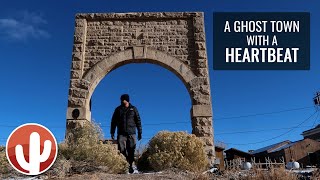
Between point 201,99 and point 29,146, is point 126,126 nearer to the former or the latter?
point 201,99

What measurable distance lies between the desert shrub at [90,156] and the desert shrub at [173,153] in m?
0.80

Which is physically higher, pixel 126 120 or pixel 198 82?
pixel 198 82

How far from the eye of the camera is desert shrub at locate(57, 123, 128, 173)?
8.98 m

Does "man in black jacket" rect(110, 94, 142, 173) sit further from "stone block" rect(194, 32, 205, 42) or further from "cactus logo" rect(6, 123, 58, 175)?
"cactus logo" rect(6, 123, 58, 175)

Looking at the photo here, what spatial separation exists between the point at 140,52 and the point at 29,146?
905cm

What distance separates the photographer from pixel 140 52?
43.9 feet

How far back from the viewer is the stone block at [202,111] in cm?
1283

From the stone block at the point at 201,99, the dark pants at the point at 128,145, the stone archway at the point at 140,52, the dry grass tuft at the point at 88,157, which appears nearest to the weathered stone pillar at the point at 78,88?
the stone archway at the point at 140,52

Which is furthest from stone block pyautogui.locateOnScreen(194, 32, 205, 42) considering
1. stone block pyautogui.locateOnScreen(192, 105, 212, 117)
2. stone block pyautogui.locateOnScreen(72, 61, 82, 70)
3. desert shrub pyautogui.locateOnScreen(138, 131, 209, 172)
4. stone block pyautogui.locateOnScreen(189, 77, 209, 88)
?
desert shrub pyautogui.locateOnScreen(138, 131, 209, 172)

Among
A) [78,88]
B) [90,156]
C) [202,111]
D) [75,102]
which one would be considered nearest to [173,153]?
[90,156]

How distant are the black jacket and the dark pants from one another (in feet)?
0.40

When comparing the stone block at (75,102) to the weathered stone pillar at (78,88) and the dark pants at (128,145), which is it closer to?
the weathered stone pillar at (78,88)

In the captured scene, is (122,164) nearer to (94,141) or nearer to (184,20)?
(94,141)

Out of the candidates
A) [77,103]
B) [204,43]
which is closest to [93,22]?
[77,103]
